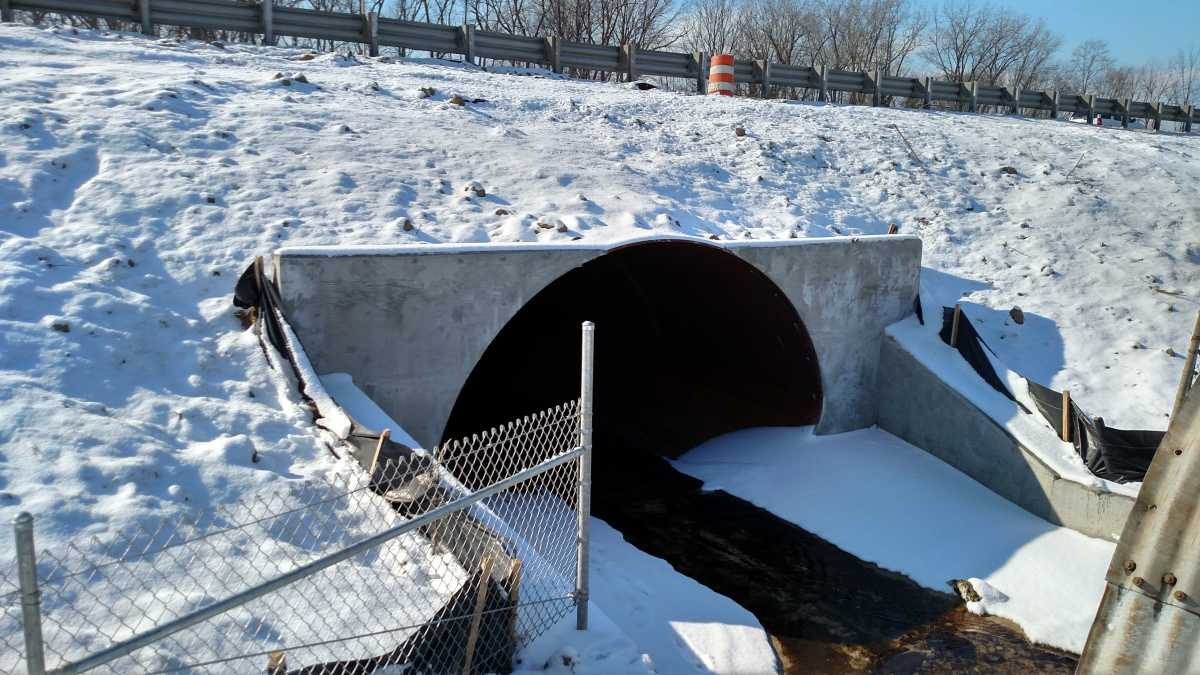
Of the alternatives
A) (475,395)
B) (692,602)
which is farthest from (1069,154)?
(692,602)

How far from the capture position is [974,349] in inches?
375

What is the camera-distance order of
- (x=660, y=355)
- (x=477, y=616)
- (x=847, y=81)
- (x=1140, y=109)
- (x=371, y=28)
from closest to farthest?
(x=477, y=616) → (x=660, y=355) → (x=371, y=28) → (x=847, y=81) → (x=1140, y=109)

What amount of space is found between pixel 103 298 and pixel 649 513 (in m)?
5.51

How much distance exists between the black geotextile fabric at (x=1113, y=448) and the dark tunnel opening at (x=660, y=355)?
111 inches

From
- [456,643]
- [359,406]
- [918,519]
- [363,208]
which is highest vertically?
[363,208]

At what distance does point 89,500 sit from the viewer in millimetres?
4477

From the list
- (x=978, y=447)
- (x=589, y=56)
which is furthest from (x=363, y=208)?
(x=589, y=56)

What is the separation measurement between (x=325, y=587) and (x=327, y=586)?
1cm

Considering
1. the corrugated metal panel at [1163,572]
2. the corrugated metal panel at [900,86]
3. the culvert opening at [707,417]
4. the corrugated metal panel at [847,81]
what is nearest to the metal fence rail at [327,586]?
the corrugated metal panel at [1163,572]

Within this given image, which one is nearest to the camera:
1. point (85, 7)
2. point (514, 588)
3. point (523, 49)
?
point (514, 588)

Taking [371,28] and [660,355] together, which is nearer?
[660,355]

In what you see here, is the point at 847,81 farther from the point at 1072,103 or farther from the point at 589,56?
the point at 1072,103

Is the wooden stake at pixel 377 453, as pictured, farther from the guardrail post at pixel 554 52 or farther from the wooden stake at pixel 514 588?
the guardrail post at pixel 554 52

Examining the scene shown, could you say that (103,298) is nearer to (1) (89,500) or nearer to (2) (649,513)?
(1) (89,500)
